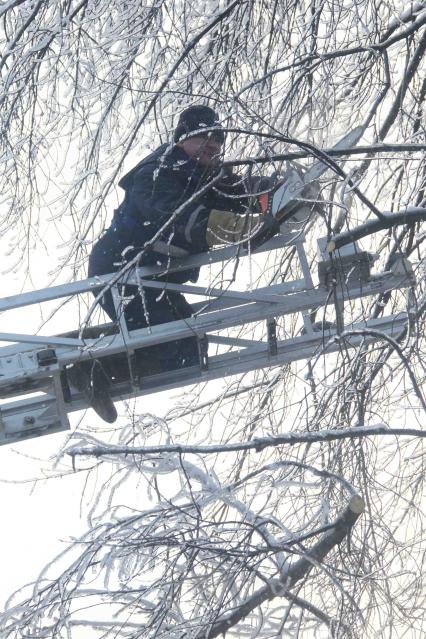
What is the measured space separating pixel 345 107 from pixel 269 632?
1909mm

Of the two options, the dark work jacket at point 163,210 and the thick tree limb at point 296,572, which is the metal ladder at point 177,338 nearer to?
the dark work jacket at point 163,210

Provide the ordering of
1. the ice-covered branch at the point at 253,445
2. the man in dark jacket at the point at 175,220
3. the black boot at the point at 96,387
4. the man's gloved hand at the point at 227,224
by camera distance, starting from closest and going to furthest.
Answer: the ice-covered branch at the point at 253,445 < the man in dark jacket at the point at 175,220 < the man's gloved hand at the point at 227,224 < the black boot at the point at 96,387

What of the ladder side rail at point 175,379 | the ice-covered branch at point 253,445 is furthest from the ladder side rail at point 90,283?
the ice-covered branch at point 253,445

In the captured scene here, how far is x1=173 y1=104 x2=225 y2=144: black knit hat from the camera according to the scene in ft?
17.1

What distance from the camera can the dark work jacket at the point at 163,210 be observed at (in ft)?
19.1

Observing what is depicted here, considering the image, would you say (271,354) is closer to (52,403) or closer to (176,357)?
(176,357)

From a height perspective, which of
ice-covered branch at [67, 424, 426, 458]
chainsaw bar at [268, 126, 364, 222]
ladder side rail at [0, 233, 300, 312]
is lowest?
ice-covered branch at [67, 424, 426, 458]

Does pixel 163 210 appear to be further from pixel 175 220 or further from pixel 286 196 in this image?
pixel 286 196

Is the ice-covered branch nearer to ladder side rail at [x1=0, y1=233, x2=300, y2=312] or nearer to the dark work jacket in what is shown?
the dark work jacket

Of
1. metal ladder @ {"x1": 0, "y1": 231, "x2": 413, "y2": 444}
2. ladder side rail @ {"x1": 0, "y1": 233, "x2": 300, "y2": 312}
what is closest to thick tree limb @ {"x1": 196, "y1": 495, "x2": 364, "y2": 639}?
metal ladder @ {"x1": 0, "y1": 231, "x2": 413, "y2": 444}

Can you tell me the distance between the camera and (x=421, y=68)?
5.86 metres

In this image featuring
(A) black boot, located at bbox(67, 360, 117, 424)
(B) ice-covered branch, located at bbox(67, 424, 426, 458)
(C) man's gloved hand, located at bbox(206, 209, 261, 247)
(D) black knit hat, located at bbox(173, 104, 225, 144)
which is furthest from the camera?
(A) black boot, located at bbox(67, 360, 117, 424)

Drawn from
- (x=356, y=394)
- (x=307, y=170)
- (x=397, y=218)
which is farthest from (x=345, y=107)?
(x=356, y=394)

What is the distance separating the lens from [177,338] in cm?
600
